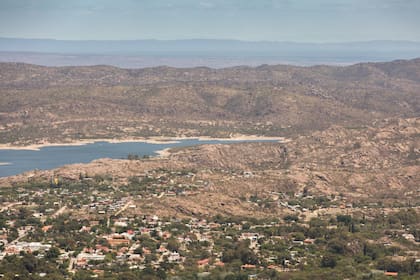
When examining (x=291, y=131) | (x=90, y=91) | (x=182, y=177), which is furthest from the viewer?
(x=90, y=91)

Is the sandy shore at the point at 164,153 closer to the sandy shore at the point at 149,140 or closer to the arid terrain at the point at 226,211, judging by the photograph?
the arid terrain at the point at 226,211

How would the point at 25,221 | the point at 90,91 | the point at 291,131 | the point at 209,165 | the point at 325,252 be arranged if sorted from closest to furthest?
the point at 325,252
the point at 25,221
the point at 209,165
the point at 291,131
the point at 90,91

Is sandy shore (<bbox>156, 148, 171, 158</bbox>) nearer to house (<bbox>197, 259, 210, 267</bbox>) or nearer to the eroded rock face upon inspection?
the eroded rock face

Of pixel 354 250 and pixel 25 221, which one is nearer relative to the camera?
pixel 354 250

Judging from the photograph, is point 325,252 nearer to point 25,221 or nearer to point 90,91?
point 25,221

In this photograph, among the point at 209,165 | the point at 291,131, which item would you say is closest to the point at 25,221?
the point at 209,165

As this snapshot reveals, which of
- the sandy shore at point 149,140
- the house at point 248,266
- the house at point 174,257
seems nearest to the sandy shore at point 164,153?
the sandy shore at point 149,140

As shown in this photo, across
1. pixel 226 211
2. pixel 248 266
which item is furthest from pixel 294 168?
pixel 248 266

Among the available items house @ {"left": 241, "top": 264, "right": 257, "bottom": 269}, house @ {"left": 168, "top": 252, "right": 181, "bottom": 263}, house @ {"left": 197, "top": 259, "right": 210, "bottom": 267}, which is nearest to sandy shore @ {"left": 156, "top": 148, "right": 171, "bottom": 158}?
house @ {"left": 168, "top": 252, "right": 181, "bottom": 263}
